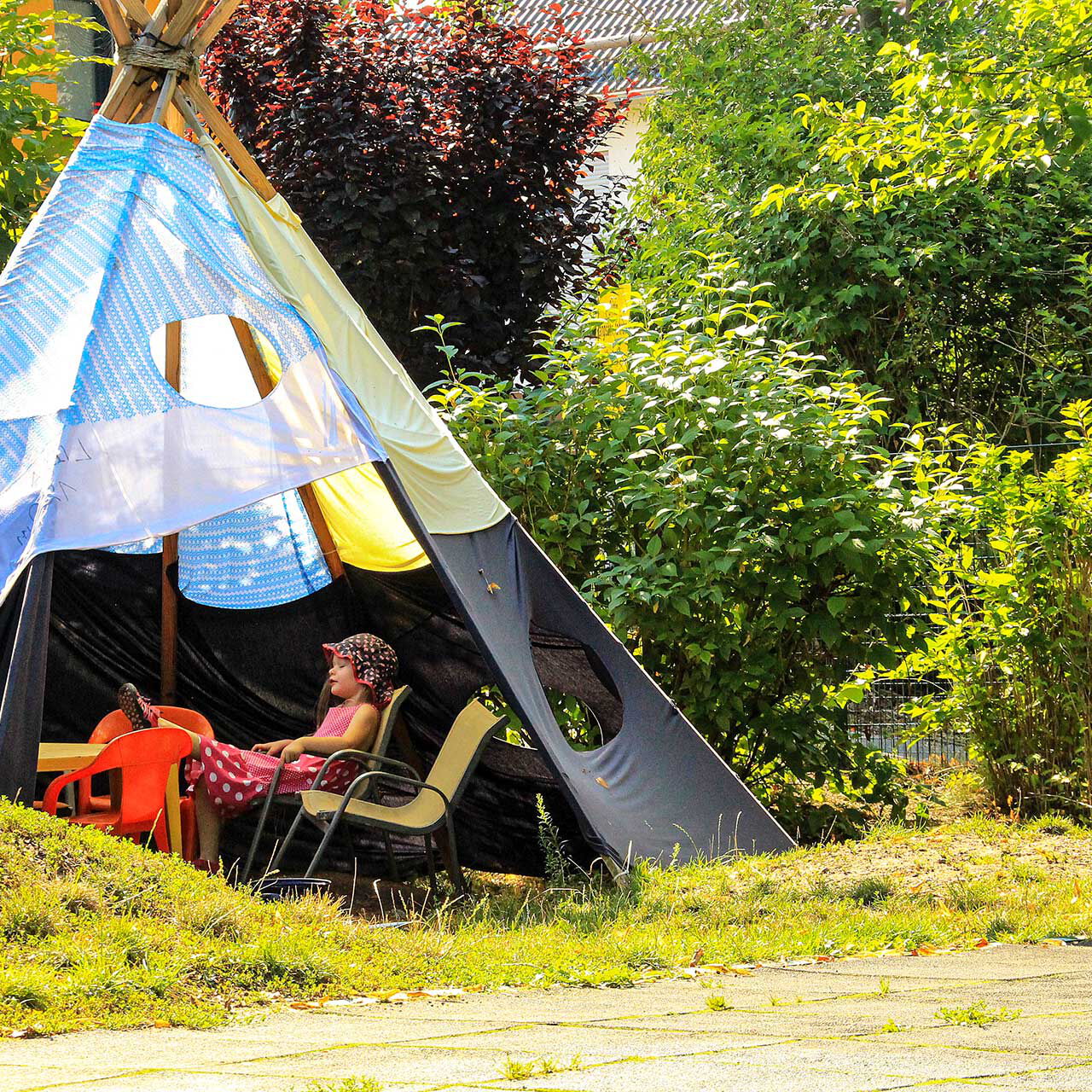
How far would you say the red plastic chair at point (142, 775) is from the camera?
6.36 metres

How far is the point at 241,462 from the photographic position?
618cm

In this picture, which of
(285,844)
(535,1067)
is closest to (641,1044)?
(535,1067)

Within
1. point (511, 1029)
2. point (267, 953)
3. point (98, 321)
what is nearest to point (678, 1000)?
point (511, 1029)

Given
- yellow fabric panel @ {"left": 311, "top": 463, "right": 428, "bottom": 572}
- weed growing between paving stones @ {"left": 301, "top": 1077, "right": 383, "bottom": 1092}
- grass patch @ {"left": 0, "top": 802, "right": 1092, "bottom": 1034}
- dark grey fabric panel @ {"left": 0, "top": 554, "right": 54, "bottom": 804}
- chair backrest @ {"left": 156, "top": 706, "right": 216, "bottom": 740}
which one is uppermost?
yellow fabric panel @ {"left": 311, "top": 463, "right": 428, "bottom": 572}

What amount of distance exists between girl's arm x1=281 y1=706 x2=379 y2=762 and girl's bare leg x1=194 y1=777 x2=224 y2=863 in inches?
15.1

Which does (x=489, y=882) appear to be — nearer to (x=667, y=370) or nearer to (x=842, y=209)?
(x=667, y=370)

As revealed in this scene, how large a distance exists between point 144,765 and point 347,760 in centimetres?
87

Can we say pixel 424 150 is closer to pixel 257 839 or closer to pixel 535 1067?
pixel 257 839

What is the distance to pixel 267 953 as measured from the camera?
14.1ft

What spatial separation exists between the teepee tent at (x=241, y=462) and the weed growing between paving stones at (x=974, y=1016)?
2263mm

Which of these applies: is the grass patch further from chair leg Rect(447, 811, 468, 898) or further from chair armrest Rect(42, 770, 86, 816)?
chair armrest Rect(42, 770, 86, 816)

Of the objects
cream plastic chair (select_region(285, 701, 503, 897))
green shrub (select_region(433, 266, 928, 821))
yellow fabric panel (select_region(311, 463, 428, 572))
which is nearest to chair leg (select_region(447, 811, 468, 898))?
cream plastic chair (select_region(285, 701, 503, 897))

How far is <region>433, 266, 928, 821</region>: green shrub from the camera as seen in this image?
7441 millimetres

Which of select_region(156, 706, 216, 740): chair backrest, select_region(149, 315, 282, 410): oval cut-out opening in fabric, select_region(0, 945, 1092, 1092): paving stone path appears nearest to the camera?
select_region(0, 945, 1092, 1092): paving stone path
